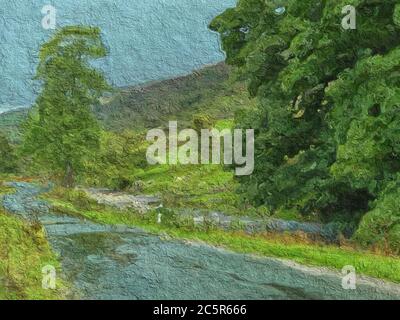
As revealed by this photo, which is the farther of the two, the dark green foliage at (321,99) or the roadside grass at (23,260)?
the dark green foliage at (321,99)

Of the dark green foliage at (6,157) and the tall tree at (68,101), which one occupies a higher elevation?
the tall tree at (68,101)

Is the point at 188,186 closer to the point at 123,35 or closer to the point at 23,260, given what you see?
the point at 123,35

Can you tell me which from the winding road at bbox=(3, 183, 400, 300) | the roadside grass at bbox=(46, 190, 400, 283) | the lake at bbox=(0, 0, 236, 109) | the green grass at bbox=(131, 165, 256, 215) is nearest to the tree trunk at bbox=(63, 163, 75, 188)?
the roadside grass at bbox=(46, 190, 400, 283)

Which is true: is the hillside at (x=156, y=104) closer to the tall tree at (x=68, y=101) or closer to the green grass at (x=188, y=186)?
the tall tree at (x=68, y=101)

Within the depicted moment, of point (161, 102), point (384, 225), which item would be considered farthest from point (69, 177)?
point (384, 225)

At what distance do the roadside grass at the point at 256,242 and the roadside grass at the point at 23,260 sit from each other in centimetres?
104

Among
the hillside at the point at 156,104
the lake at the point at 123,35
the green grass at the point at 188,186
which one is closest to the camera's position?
the lake at the point at 123,35

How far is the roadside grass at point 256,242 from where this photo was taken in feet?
44.2

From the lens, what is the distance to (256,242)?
47.9 ft

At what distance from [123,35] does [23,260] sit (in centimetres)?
501

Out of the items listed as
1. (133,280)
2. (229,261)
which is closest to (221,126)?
(229,261)

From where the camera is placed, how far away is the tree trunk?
1509cm

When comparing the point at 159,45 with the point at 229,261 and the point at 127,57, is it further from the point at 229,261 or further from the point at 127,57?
the point at 229,261

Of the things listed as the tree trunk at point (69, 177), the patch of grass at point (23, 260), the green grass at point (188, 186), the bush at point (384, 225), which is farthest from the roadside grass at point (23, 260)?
the bush at point (384, 225)
